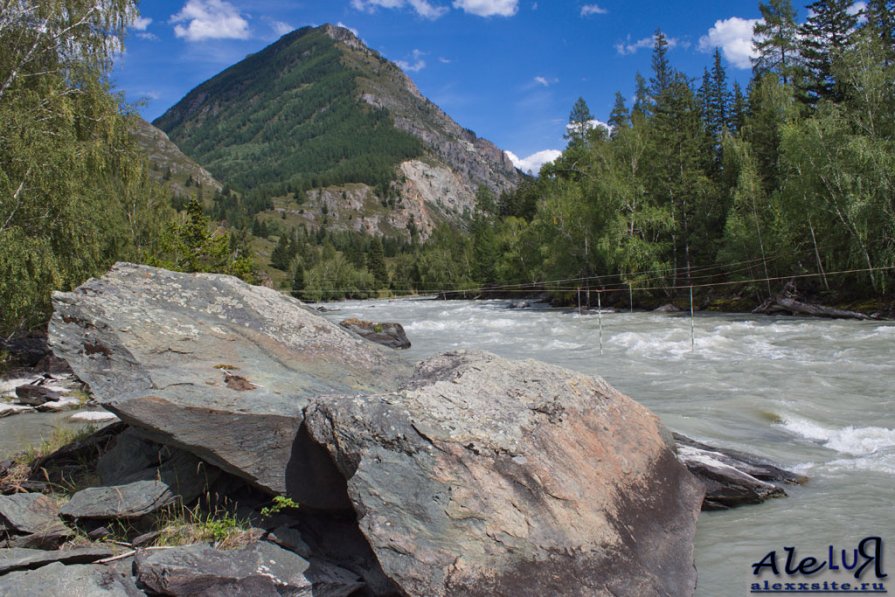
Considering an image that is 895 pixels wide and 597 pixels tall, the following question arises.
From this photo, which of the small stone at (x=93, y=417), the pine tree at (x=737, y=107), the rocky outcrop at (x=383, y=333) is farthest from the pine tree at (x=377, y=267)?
the small stone at (x=93, y=417)

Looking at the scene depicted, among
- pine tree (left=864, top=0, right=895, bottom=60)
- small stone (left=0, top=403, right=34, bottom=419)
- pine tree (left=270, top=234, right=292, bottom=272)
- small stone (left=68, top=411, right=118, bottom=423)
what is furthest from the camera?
pine tree (left=270, top=234, right=292, bottom=272)

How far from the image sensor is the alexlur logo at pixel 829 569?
4.57 m

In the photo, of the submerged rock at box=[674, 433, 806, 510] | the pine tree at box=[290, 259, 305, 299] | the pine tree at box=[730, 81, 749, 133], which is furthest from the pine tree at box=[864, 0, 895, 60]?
the pine tree at box=[290, 259, 305, 299]

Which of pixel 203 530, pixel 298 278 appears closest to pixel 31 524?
pixel 203 530

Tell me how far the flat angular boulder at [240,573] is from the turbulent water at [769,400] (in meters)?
3.13

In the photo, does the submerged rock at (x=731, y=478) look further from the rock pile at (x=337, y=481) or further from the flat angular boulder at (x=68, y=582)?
Answer: the flat angular boulder at (x=68, y=582)

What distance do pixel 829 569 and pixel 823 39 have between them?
5669 centimetres

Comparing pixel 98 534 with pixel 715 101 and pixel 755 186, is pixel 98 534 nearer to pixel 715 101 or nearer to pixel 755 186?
pixel 755 186

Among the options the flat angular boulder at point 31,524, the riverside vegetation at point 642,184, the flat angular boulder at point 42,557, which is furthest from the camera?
the riverside vegetation at point 642,184

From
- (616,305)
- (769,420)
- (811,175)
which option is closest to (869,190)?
(811,175)

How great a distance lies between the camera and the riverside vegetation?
14.3 meters

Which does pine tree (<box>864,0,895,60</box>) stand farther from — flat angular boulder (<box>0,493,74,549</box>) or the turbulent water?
flat angular boulder (<box>0,493,74,549</box>)

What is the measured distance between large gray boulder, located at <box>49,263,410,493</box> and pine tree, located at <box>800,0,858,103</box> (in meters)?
51.0

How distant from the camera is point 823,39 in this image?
47000 mm
